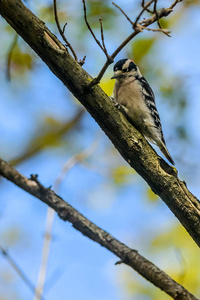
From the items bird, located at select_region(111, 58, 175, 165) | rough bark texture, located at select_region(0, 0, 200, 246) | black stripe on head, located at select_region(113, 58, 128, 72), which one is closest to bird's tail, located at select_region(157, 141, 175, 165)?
bird, located at select_region(111, 58, 175, 165)

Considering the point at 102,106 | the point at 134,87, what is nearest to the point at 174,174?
the point at 102,106

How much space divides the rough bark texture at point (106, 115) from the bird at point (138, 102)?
1.04m

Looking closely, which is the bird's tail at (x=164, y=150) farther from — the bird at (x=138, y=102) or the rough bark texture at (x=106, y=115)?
the rough bark texture at (x=106, y=115)

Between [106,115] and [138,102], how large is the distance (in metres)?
1.94

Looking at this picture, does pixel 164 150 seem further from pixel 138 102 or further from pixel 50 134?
pixel 50 134

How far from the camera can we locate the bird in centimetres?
523

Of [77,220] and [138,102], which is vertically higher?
[138,102]

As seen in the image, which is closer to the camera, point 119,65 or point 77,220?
point 77,220

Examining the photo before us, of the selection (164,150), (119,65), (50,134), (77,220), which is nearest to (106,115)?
(77,220)

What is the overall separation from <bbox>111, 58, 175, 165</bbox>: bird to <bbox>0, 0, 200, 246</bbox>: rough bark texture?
3.40 ft

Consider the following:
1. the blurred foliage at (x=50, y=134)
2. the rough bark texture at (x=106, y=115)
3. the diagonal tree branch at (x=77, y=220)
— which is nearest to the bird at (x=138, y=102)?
the rough bark texture at (x=106, y=115)

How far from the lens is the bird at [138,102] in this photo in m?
5.23

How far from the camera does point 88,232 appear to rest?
3986 mm

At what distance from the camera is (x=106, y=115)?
3.67m
